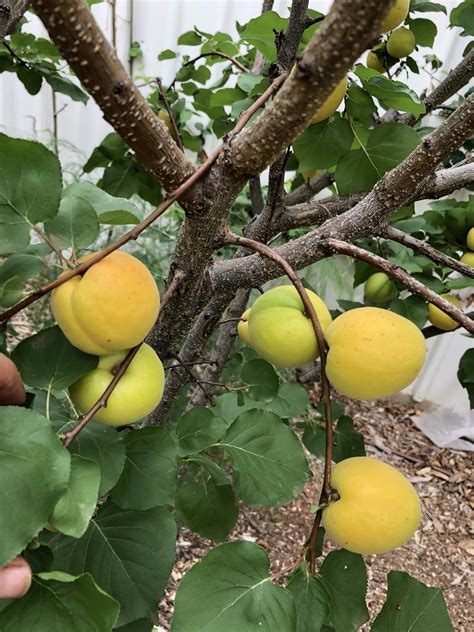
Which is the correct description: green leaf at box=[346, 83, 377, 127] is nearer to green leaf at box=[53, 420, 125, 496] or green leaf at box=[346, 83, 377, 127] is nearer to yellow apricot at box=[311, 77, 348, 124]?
yellow apricot at box=[311, 77, 348, 124]

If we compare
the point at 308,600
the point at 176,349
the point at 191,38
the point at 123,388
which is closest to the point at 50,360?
the point at 123,388

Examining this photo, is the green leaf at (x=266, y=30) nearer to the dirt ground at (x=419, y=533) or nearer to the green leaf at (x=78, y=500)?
the green leaf at (x=78, y=500)

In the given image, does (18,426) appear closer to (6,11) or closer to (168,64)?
(6,11)

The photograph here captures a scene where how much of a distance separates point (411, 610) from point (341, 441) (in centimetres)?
28

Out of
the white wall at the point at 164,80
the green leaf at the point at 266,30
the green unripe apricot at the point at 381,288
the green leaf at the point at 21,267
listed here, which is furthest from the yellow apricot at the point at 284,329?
the white wall at the point at 164,80

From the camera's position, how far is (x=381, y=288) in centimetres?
95

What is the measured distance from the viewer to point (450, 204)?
1.05 meters

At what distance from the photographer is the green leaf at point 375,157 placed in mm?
619

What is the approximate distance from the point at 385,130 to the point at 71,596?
568 mm

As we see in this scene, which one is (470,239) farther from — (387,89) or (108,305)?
(108,305)

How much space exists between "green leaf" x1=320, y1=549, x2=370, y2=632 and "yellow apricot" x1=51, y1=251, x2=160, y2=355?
0.89 feet

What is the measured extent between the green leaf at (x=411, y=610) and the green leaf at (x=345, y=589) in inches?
0.7

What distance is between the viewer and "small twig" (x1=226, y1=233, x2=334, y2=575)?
396mm

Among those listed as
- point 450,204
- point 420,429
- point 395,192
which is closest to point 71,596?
point 395,192
